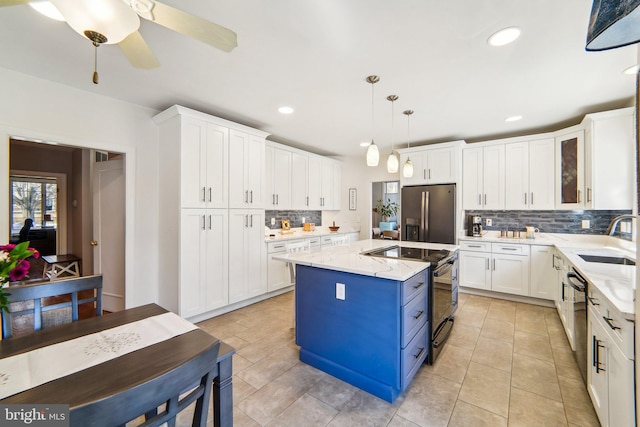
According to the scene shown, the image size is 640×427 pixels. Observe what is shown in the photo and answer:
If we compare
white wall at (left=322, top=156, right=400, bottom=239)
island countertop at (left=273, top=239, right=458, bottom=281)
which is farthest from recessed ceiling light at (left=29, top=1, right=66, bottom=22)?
white wall at (left=322, top=156, right=400, bottom=239)

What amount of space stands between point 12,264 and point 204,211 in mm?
2127

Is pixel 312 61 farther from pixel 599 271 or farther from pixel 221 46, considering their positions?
pixel 599 271

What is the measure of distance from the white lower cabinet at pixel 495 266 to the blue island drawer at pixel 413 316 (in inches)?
91.9

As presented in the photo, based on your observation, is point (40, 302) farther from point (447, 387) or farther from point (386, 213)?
point (386, 213)

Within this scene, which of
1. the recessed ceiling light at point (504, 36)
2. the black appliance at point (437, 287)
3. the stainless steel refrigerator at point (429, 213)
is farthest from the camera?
the stainless steel refrigerator at point (429, 213)

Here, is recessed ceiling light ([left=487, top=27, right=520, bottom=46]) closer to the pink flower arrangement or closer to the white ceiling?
the white ceiling

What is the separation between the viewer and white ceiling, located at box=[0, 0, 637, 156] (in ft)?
5.39

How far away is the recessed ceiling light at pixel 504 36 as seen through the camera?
5.80 ft

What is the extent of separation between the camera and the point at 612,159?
3006 millimetres

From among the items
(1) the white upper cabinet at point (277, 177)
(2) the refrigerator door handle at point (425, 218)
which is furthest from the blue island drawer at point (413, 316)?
(1) the white upper cabinet at point (277, 177)

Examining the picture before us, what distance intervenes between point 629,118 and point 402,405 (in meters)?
3.90

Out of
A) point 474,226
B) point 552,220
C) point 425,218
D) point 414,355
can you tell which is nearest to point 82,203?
point 414,355

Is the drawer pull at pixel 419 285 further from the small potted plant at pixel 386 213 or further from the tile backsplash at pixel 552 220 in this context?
the small potted plant at pixel 386 213

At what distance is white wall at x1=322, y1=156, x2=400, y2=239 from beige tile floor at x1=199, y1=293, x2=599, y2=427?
10.2 ft
